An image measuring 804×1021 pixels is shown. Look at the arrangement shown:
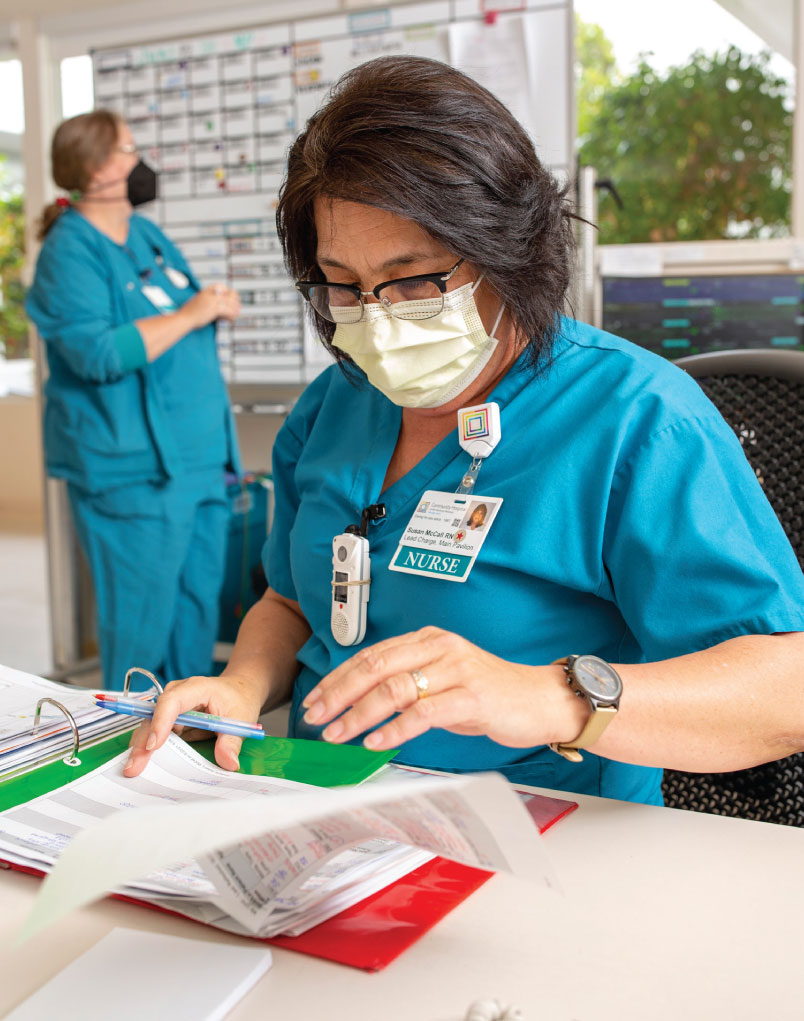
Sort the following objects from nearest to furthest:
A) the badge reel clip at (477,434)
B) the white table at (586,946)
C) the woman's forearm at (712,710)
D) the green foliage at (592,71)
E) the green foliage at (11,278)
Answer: the white table at (586,946)
the woman's forearm at (712,710)
the badge reel clip at (477,434)
the green foliage at (592,71)
the green foliage at (11,278)

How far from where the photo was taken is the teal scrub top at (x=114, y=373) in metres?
2.74

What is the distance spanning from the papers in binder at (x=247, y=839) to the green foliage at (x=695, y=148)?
267cm

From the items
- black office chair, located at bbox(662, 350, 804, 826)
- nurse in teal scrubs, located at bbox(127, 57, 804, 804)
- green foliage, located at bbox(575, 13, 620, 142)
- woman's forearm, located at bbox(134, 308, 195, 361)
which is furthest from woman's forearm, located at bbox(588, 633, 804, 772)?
green foliage, located at bbox(575, 13, 620, 142)

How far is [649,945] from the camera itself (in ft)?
2.11

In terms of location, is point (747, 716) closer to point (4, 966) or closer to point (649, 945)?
point (649, 945)

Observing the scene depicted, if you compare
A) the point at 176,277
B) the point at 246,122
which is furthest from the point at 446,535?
the point at 246,122

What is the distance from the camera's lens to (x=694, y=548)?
90 centimetres

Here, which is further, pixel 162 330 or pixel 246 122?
pixel 246 122

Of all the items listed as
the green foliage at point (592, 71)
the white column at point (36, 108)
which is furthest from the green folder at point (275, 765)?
the white column at point (36, 108)

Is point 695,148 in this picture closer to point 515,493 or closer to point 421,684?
point 515,493

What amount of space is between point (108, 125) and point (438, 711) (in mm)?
2617

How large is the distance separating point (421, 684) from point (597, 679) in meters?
0.16


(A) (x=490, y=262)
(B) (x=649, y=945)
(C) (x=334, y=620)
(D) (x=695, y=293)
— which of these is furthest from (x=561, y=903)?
(D) (x=695, y=293)

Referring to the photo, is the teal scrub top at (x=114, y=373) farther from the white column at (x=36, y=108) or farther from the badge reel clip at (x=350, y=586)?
the badge reel clip at (x=350, y=586)
